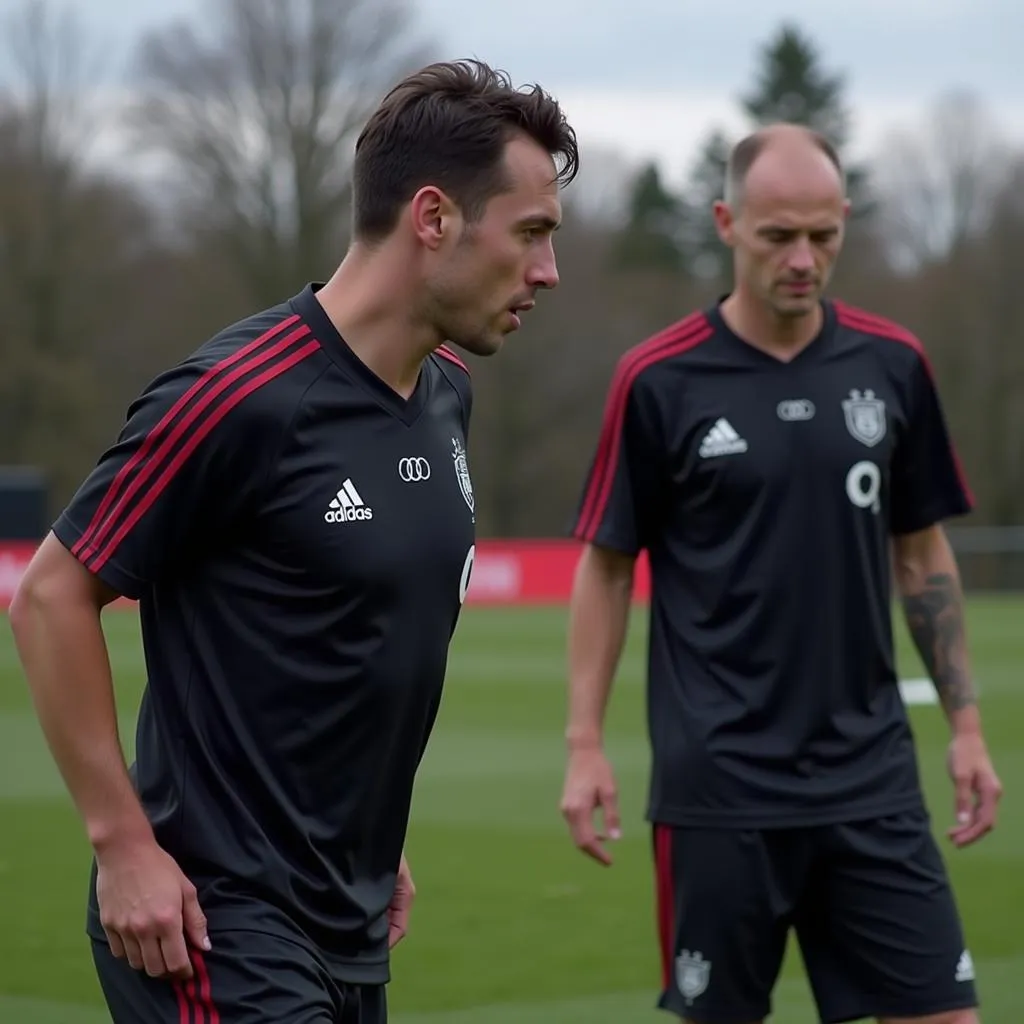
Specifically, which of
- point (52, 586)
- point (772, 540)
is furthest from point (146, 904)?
point (772, 540)

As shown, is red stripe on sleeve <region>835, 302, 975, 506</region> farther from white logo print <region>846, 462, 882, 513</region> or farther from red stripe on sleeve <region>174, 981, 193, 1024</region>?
red stripe on sleeve <region>174, 981, 193, 1024</region>

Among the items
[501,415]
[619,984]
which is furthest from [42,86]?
[619,984]

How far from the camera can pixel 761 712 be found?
4.93 meters

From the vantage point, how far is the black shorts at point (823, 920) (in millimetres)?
4801

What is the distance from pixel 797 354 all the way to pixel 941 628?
0.83 meters

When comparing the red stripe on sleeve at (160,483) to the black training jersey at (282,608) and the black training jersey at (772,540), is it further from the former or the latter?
the black training jersey at (772,540)

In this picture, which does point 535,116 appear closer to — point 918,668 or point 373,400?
point 373,400

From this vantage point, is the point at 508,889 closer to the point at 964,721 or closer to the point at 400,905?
the point at 964,721

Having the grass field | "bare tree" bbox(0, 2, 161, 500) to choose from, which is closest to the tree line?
"bare tree" bbox(0, 2, 161, 500)

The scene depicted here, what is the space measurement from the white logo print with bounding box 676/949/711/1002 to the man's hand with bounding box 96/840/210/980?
6.38 feet

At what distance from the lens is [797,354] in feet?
16.9

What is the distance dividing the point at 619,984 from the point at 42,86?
131 feet

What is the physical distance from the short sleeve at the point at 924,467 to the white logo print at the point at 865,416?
0.40 feet

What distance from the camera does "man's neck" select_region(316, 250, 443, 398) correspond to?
3508 mm
